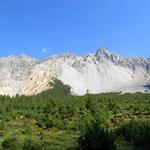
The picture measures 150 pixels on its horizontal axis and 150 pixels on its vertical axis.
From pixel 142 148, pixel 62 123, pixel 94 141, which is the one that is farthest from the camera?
pixel 62 123

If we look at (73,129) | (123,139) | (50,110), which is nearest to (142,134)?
(123,139)

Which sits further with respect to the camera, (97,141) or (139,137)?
(139,137)

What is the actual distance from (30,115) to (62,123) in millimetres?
24514

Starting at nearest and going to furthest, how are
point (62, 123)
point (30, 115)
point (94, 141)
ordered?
point (94, 141), point (62, 123), point (30, 115)

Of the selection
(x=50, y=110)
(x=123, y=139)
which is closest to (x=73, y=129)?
(x=123, y=139)

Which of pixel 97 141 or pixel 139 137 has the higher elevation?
pixel 97 141

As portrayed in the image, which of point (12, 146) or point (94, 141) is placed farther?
point (12, 146)

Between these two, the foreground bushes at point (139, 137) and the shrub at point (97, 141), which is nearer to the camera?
the shrub at point (97, 141)

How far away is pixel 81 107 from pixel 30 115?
14289 millimetres

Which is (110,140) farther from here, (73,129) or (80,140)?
(73,129)

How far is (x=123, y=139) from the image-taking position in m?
39.3

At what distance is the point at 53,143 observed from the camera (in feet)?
124

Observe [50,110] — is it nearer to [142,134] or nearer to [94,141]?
[142,134]

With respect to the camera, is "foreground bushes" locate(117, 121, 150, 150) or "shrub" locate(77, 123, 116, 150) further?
"foreground bushes" locate(117, 121, 150, 150)
